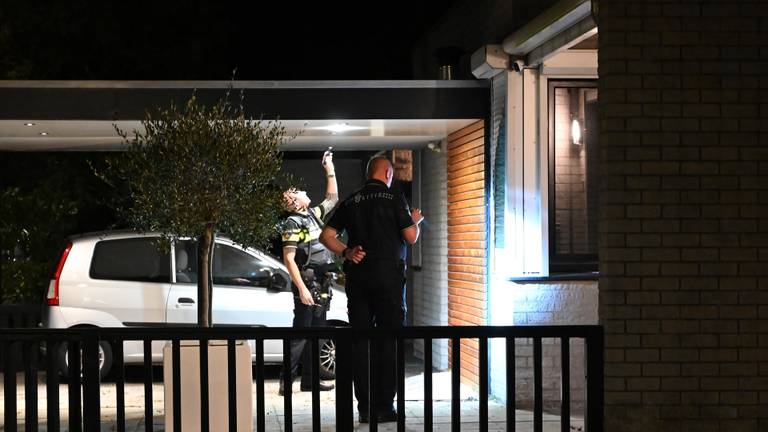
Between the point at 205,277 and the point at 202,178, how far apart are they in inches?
28.5

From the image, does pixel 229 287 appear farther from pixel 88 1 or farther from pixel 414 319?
pixel 88 1

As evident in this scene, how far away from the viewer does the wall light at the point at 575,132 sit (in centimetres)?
1048

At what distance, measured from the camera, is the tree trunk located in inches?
337

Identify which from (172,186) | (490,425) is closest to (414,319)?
(490,425)

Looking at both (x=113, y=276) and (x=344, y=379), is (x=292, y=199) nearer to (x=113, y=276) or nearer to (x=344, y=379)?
(x=113, y=276)

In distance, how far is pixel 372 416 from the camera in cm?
681

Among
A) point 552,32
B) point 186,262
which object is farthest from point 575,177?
point 186,262

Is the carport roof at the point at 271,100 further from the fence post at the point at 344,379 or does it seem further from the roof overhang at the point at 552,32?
the fence post at the point at 344,379

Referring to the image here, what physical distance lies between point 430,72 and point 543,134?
18.0 feet

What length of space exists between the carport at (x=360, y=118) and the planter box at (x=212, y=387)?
3547 millimetres

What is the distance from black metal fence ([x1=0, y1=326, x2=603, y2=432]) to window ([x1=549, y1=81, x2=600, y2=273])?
3.69 m

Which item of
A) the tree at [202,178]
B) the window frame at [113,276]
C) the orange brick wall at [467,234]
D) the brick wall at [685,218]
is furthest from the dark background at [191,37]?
the brick wall at [685,218]

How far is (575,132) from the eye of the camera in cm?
1049

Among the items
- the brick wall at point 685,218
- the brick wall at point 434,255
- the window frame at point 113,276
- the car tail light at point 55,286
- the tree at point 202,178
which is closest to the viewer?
the brick wall at point 685,218
